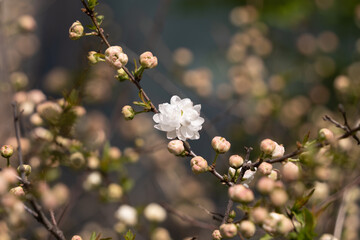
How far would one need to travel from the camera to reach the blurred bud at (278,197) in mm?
489

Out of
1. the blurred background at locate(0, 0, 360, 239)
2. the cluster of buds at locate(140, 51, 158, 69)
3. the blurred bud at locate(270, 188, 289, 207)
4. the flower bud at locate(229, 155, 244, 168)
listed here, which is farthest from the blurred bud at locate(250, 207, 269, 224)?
the blurred background at locate(0, 0, 360, 239)

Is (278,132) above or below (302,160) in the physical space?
above

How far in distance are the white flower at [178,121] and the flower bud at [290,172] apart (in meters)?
0.18

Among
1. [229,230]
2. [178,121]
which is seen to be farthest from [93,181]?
[229,230]

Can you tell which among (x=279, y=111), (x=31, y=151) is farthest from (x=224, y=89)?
(x=31, y=151)

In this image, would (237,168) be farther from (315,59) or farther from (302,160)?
(315,59)

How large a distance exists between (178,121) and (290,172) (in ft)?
0.71

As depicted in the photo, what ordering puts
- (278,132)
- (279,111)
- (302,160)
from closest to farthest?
(302,160)
(279,111)
(278,132)

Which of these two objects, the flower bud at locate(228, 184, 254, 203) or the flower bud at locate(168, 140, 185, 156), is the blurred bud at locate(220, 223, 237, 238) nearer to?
the flower bud at locate(228, 184, 254, 203)

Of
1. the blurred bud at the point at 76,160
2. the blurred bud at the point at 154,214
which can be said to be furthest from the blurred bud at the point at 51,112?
the blurred bud at the point at 154,214

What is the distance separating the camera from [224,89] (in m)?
1.75

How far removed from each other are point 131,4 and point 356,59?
1374 mm

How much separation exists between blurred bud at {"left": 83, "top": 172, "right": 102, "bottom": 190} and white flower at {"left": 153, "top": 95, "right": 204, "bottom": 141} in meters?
0.35

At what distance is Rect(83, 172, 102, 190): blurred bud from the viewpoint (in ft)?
3.14
